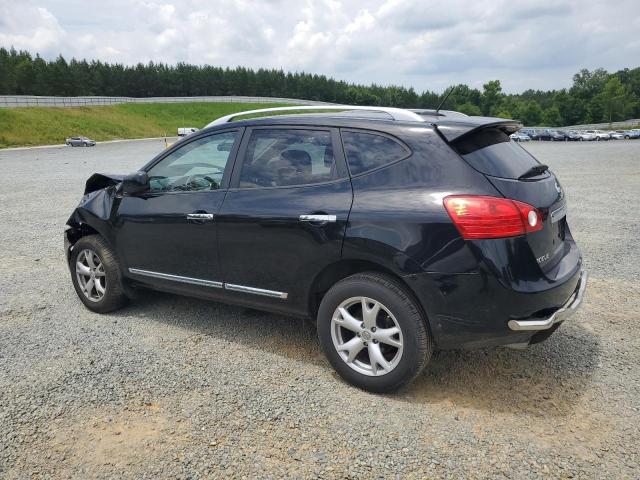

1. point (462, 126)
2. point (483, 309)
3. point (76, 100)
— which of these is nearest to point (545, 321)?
point (483, 309)

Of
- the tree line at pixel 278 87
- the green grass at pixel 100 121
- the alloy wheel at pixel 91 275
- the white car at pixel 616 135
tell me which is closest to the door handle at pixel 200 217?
the alloy wheel at pixel 91 275

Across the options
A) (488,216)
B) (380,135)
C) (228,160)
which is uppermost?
(380,135)

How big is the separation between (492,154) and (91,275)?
3.67 metres

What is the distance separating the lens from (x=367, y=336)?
10.4 feet

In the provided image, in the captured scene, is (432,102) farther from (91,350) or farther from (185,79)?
(91,350)

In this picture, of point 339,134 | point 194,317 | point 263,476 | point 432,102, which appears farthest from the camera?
point 432,102

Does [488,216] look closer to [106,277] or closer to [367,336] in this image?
[367,336]

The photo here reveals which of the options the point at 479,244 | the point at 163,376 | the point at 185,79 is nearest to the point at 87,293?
the point at 163,376

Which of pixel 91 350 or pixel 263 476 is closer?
pixel 263 476

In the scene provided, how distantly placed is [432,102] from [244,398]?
132 metres

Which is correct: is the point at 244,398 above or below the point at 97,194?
below

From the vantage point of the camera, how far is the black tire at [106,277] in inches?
179

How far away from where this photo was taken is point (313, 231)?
3.29 metres

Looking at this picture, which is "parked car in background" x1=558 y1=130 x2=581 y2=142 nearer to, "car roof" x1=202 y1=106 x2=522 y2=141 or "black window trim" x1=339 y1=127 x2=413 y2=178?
"car roof" x1=202 y1=106 x2=522 y2=141
